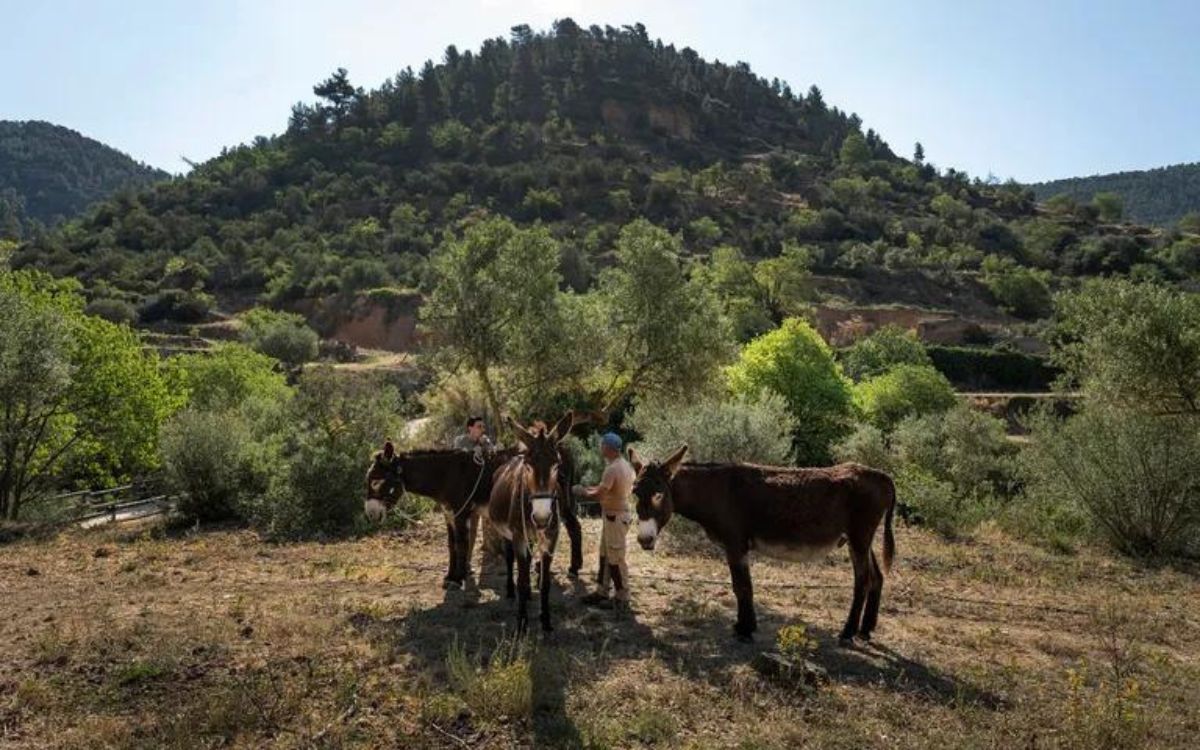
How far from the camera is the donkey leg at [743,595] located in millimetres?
8086

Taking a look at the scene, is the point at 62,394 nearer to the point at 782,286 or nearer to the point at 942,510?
the point at 942,510

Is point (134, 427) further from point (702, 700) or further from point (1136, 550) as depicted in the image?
point (1136, 550)

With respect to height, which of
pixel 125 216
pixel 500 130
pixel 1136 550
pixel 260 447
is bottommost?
pixel 1136 550

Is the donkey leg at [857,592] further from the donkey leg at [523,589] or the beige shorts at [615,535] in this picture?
the donkey leg at [523,589]

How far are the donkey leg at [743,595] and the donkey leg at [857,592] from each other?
965 mm

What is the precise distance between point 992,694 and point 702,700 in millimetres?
2713

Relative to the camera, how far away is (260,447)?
17.9 metres

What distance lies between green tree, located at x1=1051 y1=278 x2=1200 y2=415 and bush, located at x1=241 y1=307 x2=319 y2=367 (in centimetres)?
5288

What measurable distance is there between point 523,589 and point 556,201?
107095 mm

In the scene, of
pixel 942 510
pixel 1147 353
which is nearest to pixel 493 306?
pixel 942 510

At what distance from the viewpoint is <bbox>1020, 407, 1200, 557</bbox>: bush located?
1490 cm

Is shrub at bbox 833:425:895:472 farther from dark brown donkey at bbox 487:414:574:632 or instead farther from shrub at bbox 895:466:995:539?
→ dark brown donkey at bbox 487:414:574:632

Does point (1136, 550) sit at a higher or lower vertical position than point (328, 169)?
lower

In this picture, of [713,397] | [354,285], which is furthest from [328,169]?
→ [713,397]
